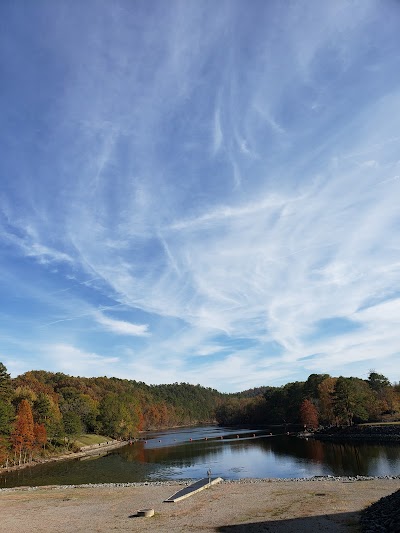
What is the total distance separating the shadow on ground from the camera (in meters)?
20.5

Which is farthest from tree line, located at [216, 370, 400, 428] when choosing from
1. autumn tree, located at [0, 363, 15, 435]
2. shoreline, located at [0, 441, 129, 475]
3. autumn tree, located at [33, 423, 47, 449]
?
autumn tree, located at [0, 363, 15, 435]

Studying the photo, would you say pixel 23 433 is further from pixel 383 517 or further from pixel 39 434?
pixel 383 517

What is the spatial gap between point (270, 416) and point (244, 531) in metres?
140

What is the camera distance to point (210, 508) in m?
27.5

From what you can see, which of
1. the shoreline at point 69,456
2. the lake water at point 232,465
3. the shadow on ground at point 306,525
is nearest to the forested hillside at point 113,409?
the shoreline at point 69,456

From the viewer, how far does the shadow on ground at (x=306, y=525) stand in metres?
20.5

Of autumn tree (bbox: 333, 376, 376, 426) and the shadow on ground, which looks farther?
autumn tree (bbox: 333, 376, 376, 426)

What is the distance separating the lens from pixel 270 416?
497ft

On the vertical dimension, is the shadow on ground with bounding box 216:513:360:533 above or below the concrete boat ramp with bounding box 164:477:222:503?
below

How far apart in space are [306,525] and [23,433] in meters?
58.4

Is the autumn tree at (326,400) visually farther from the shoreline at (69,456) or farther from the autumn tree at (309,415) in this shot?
the shoreline at (69,456)

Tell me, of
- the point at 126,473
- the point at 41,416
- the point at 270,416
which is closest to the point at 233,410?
the point at 270,416

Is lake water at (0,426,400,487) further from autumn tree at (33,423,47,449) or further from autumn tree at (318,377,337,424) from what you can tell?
autumn tree at (318,377,337,424)

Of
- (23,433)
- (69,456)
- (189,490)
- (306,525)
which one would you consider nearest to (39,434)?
(23,433)
